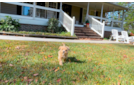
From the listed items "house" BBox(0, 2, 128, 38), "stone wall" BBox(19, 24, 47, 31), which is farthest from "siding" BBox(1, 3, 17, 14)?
→ "stone wall" BBox(19, 24, 47, 31)

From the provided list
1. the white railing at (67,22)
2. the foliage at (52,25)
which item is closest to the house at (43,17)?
the white railing at (67,22)

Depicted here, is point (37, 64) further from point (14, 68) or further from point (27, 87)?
point (27, 87)

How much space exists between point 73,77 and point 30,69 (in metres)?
1.12

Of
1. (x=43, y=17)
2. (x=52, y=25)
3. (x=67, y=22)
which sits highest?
(x=43, y=17)

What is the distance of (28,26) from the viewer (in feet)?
34.7

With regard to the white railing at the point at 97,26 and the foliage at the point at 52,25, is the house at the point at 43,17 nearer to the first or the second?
the white railing at the point at 97,26

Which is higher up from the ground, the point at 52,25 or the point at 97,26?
the point at 97,26

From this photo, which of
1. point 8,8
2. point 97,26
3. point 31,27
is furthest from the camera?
point 97,26

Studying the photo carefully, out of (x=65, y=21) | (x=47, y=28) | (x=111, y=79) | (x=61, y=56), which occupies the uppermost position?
(x=65, y=21)

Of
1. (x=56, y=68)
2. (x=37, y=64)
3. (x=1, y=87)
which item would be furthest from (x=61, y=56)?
(x=1, y=87)

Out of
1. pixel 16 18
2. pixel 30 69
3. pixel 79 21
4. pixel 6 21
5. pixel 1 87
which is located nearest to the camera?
pixel 1 87

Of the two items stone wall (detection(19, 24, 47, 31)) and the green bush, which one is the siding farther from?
the green bush

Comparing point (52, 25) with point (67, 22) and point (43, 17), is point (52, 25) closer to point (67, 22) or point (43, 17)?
point (67, 22)

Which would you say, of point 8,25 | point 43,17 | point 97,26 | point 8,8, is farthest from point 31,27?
point 97,26
